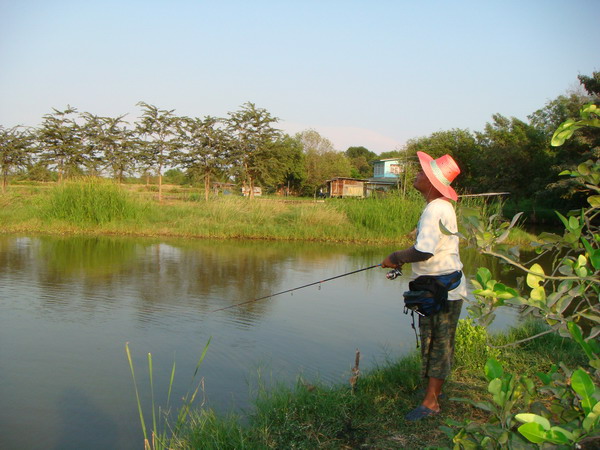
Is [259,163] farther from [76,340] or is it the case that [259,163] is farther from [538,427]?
[538,427]

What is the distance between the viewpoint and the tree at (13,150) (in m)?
23.4

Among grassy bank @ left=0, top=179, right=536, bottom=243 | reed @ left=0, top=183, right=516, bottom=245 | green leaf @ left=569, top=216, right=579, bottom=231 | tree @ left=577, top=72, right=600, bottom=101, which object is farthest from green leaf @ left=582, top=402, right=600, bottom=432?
tree @ left=577, top=72, right=600, bottom=101

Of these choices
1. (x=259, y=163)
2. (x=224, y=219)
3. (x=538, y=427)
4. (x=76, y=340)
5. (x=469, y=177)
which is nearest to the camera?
(x=538, y=427)

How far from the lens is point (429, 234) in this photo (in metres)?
3.11

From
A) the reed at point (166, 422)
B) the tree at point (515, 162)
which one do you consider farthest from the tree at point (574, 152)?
the reed at point (166, 422)

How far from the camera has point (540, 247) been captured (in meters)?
2.00

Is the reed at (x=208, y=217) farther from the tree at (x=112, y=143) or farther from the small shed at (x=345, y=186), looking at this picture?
the small shed at (x=345, y=186)

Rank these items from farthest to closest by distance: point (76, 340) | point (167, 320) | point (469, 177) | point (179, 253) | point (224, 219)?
point (469, 177) → point (224, 219) → point (179, 253) → point (167, 320) → point (76, 340)

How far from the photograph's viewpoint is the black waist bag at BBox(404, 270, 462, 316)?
3.22 m

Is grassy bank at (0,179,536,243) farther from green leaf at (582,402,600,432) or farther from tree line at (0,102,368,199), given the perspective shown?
green leaf at (582,402,600,432)

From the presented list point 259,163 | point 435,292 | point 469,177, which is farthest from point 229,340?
point 469,177

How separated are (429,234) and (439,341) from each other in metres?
0.70

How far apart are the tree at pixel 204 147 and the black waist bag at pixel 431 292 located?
861 inches

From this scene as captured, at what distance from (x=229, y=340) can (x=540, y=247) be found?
3.84 meters
